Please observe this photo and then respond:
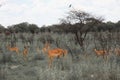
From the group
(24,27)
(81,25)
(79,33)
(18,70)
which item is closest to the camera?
(18,70)

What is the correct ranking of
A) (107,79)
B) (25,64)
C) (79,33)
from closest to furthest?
(107,79)
(25,64)
(79,33)

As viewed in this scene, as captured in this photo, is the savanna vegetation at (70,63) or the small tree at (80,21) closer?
the savanna vegetation at (70,63)

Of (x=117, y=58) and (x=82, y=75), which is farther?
(x=117, y=58)

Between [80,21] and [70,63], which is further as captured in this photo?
[80,21]

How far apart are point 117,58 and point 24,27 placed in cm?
3400

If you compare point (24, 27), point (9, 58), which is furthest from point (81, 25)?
point (24, 27)

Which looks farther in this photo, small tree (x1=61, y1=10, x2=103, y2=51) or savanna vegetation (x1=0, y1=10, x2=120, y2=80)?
small tree (x1=61, y1=10, x2=103, y2=51)

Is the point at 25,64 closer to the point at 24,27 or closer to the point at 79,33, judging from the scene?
the point at 79,33

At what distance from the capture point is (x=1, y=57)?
515 inches

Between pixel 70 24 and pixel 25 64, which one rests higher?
pixel 70 24

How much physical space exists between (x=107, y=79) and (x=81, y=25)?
32.8 feet

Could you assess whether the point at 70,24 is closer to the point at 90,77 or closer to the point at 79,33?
the point at 79,33

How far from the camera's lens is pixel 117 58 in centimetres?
1202

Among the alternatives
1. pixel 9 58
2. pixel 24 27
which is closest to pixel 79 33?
A: pixel 9 58
